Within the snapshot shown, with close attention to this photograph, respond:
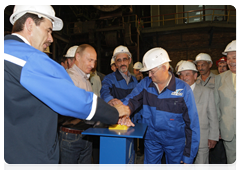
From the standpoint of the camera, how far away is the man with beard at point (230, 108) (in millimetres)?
3236

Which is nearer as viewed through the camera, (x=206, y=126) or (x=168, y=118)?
(x=168, y=118)

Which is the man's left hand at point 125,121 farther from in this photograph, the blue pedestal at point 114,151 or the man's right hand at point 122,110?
the blue pedestal at point 114,151

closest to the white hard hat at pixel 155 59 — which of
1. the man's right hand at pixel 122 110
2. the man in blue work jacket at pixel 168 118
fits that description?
the man in blue work jacket at pixel 168 118

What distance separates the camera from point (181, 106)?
267 cm

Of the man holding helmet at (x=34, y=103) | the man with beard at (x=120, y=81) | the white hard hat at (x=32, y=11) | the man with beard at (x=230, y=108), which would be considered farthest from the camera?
the man with beard at (x=120, y=81)

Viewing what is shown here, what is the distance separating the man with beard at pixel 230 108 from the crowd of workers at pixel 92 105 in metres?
0.02

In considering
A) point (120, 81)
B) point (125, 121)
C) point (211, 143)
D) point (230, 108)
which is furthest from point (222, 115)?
point (120, 81)

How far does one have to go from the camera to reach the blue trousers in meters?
2.74

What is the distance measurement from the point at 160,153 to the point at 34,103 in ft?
8.13

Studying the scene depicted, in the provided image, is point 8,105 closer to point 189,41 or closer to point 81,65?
point 81,65

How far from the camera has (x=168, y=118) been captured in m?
2.71

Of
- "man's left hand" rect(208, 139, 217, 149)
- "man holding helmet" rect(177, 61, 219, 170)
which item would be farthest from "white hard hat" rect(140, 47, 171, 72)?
"man's left hand" rect(208, 139, 217, 149)

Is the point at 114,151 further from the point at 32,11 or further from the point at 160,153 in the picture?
the point at 32,11
